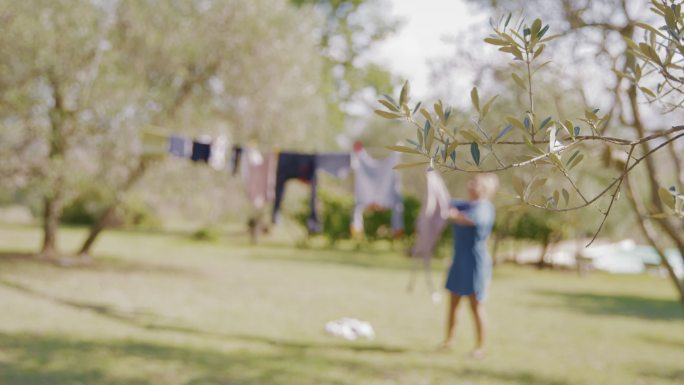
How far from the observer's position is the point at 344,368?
6273 millimetres

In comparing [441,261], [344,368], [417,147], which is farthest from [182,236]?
[417,147]

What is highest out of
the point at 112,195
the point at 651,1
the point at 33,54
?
the point at 33,54

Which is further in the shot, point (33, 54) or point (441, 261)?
point (441, 261)

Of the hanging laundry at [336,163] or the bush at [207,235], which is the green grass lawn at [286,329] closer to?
the hanging laundry at [336,163]

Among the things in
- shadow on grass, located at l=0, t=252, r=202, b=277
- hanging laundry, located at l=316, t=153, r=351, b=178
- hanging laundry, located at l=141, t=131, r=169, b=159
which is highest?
hanging laundry, located at l=141, t=131, r=169, b=159

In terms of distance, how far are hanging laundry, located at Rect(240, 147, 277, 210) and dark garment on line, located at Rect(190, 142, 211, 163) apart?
0.54m

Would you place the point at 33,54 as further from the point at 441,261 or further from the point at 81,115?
the point at 441,261

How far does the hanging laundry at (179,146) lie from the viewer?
10.3m

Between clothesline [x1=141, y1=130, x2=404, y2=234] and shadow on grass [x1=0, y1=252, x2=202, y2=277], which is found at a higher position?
clothesline [x1=141, y1=130, x2=404, y2=234]

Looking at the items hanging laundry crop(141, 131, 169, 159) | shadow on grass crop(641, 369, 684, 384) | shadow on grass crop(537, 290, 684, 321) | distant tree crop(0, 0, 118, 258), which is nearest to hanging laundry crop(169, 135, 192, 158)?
hanging laundry crop(141, 131, 169, 159)

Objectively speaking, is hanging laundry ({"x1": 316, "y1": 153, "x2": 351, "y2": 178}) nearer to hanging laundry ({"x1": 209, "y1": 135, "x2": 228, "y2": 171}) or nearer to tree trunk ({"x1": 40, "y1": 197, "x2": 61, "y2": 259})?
hanging laundry ({"x1": 209, "y1": 135, "x2": 228, "y2": 171})

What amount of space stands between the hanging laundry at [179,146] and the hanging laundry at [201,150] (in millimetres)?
100

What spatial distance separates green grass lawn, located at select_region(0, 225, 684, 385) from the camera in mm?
6027

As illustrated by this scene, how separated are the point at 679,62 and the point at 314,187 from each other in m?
8.25
